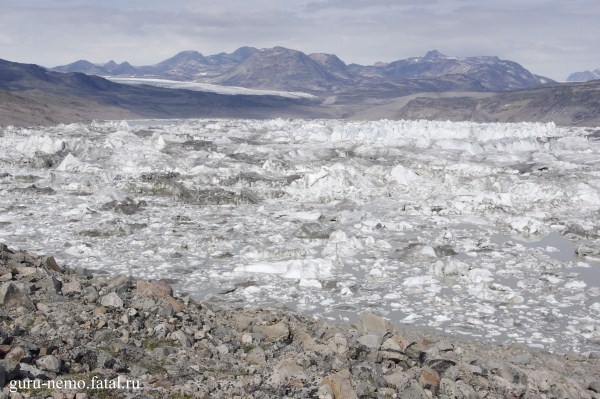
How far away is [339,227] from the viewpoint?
13.2 meters

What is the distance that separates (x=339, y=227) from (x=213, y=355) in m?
8.09

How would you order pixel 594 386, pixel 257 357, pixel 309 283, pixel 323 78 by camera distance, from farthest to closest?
pixel 323 78
pixel 309 283
pixel 594 386
pixel 257 357

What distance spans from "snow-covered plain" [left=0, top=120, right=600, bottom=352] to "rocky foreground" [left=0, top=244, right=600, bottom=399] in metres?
1.51

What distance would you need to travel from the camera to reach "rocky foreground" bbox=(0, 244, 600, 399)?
14.1ft

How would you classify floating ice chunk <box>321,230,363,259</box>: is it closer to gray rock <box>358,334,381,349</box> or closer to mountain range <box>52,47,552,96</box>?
gray rock <box>358,334,381,349</box>

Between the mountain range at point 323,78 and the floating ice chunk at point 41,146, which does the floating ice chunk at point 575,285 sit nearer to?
the floating ice chunk at point 41,146

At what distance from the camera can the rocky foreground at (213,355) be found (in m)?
4.30

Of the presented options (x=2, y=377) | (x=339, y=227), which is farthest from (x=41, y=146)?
(x=2, y=377)

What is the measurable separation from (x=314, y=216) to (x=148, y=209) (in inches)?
166

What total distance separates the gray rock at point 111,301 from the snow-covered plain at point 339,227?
2.63 m

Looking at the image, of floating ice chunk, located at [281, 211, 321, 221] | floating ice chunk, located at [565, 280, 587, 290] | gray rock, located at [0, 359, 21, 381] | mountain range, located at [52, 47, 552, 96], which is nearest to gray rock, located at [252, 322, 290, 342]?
gray rock, located at [0, 359, 21, 381]

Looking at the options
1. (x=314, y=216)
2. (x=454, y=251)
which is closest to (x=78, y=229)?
(x=314, y=216)

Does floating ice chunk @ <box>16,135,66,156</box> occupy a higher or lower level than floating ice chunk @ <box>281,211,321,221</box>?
higher

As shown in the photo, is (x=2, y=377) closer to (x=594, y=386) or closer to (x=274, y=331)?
(x=274, y=331)
